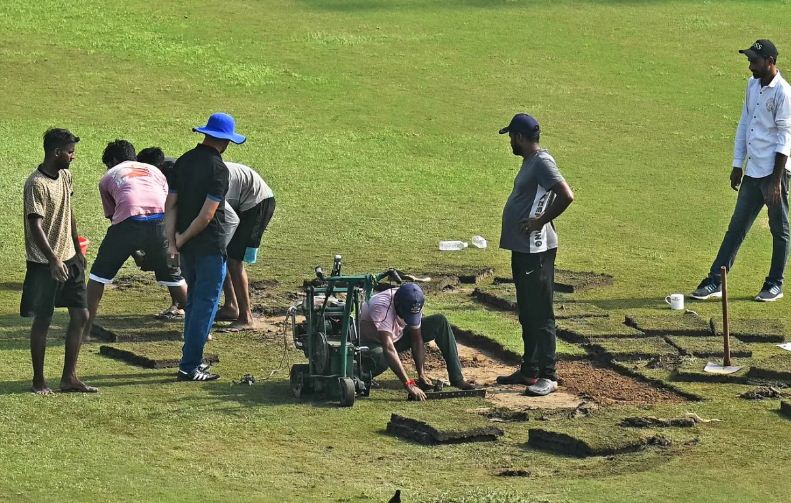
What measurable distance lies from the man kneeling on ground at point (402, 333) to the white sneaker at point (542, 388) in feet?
1.46

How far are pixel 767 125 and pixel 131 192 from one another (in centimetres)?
617

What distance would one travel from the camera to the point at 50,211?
10805mm

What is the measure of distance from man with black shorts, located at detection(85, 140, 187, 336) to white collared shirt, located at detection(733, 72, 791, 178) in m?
5.70

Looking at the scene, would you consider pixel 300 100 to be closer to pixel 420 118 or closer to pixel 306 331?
pixel 420 118

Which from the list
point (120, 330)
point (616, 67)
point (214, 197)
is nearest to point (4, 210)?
point (120, 330)

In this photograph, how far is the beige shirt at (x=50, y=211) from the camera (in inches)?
421

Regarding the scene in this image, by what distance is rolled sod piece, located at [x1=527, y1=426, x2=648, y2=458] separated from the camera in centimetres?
949

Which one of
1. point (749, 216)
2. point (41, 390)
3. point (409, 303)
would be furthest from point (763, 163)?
point (41, 390)

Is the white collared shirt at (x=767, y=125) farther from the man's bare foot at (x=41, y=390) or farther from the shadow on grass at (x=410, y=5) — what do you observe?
the shadow on grass at (x=410, y=5)

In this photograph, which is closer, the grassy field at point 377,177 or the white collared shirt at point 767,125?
the grassy field at point 377,177

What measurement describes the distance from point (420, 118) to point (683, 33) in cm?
741

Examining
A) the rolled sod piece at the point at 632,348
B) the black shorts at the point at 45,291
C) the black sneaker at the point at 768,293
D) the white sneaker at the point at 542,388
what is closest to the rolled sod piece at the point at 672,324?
the rolled sod piece at the point at 632,348

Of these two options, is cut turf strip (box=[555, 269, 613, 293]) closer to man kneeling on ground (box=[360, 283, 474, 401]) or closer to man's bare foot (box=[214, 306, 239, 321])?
man's bare foot (box=[214, 306, 239, 321])

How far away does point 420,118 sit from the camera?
23547mm
